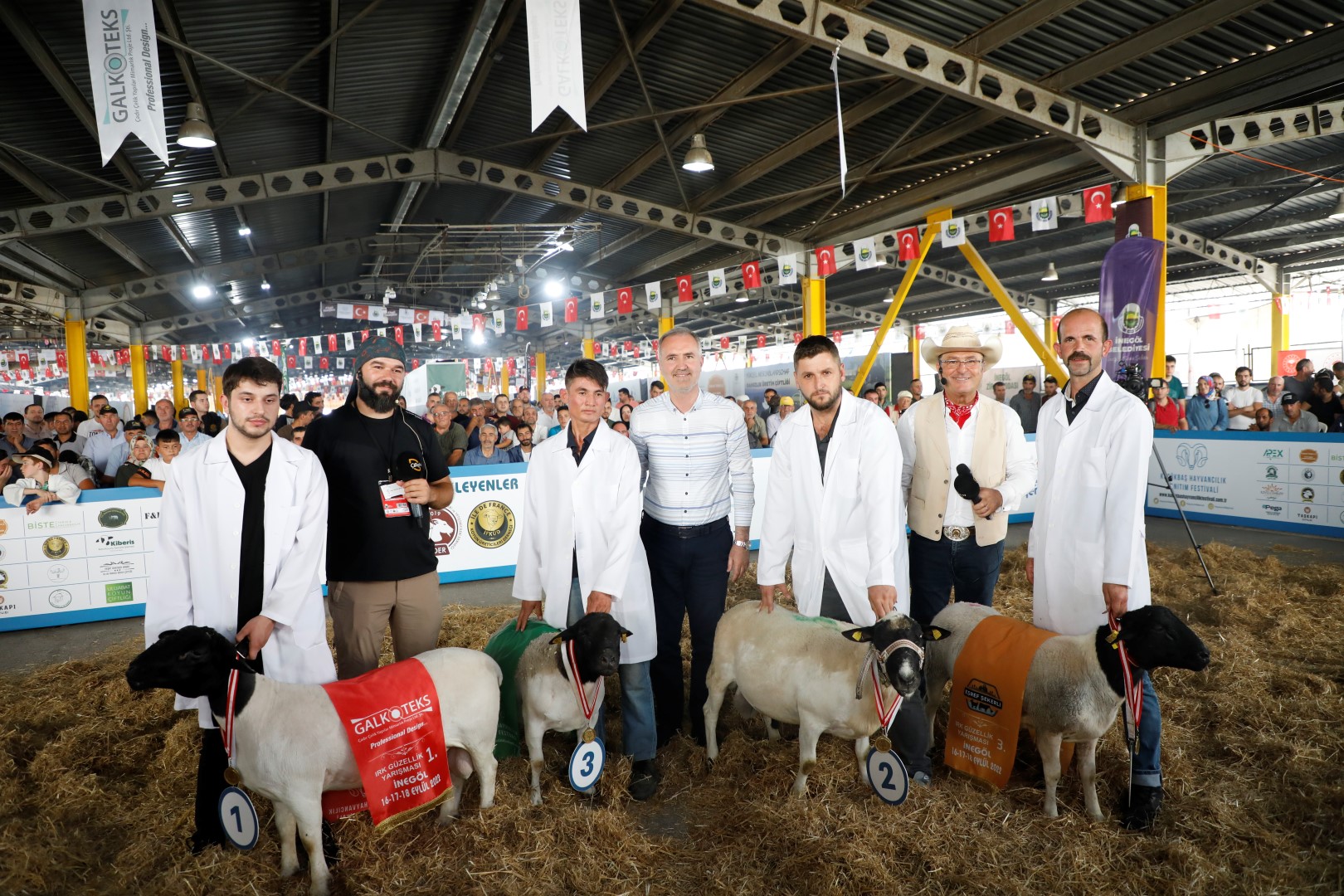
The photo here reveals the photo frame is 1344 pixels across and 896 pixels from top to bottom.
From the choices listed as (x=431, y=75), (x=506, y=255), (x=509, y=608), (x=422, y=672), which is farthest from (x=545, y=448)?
(x=506, y=255)

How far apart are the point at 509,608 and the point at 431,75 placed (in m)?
7.36

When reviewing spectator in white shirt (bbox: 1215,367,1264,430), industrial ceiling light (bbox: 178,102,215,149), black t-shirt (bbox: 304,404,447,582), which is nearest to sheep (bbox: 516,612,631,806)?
black t-shirt (bbox: 304,404,447,582)

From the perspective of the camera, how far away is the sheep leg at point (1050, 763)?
2.89 meters

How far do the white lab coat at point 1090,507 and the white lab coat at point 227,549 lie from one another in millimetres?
3106

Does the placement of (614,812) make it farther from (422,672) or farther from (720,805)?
(422,672)

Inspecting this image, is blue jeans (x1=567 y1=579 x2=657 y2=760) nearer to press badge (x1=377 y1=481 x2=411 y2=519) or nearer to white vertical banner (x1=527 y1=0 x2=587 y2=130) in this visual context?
press badge (x1=377 y1=481 x2=411 y2=519)

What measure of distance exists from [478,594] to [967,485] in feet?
16.5

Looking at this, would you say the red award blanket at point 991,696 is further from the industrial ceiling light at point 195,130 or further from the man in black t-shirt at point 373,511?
the industrial ceiling light at point 195,130

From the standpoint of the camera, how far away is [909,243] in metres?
12.2

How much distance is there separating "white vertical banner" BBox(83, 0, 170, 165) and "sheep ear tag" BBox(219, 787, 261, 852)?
4747mm

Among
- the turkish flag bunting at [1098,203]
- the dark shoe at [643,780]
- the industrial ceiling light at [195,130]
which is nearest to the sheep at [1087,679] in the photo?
the dark shoe at [643,780]

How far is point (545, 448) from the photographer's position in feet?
11.1

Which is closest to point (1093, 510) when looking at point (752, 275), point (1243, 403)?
point (1243, 403)

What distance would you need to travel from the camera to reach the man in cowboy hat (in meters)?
3.53
